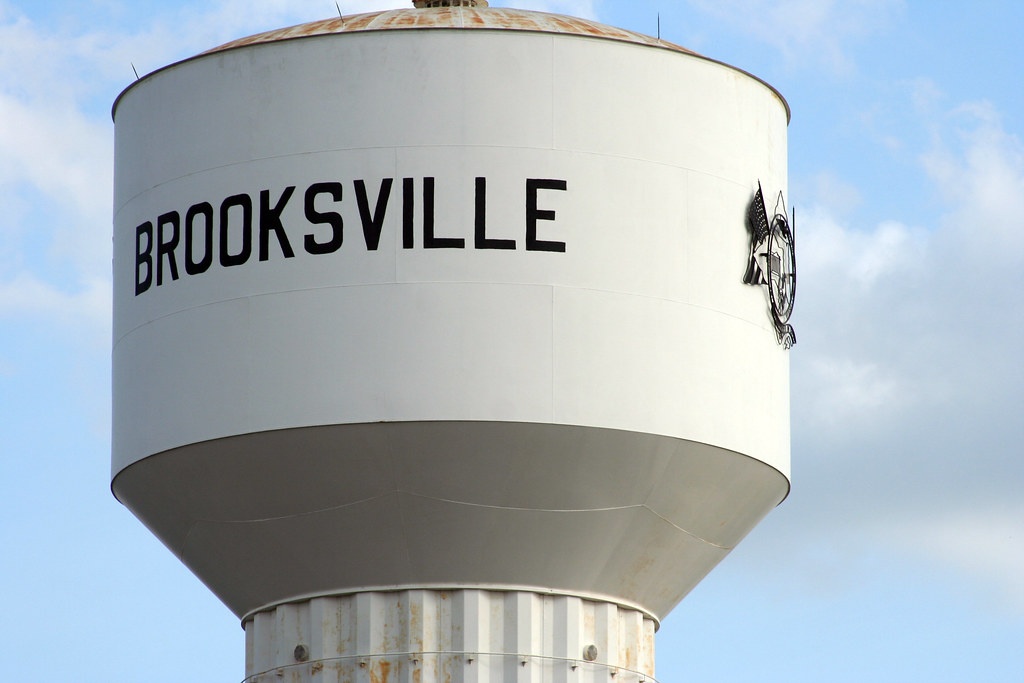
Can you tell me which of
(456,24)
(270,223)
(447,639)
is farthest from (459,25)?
(447,639)

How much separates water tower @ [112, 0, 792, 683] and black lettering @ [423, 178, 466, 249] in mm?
26

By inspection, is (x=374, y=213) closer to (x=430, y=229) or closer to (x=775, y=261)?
(x=430, y=229)

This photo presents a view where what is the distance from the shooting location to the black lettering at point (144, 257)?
53.8 ft

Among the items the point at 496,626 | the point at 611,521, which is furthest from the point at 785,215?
the point at 496,626

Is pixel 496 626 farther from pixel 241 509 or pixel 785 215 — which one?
pixel 785 215

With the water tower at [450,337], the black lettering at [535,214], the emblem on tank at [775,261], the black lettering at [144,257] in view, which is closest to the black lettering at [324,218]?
the water tower at [450,337]

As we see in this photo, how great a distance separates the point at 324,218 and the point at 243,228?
69 centimetres

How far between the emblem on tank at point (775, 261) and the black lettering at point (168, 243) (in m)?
4.48

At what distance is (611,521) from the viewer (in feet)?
51.8

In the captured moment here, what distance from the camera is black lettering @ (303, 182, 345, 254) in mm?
15398

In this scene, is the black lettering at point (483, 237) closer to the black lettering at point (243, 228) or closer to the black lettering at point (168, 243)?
the black lettering at point (243, 228)

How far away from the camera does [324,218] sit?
15.4 metres

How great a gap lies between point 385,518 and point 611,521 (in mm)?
1738

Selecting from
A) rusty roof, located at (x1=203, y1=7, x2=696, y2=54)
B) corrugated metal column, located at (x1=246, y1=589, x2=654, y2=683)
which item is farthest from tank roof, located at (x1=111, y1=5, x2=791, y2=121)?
corrugated metal column, located at (x1=246, y1=589, x2=654, y2=683)
